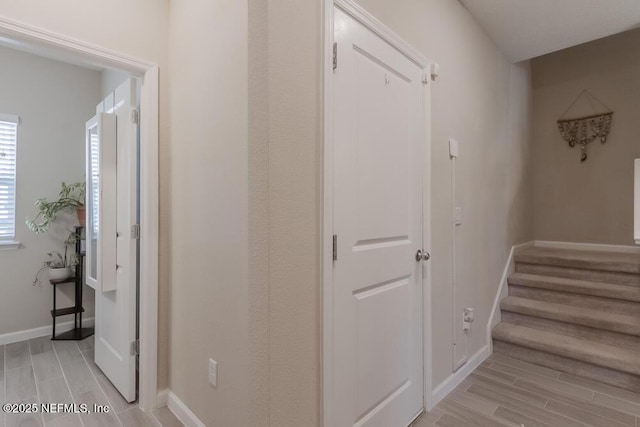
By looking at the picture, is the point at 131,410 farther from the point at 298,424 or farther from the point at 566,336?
the point at 566,336

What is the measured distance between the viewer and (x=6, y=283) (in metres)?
2.90

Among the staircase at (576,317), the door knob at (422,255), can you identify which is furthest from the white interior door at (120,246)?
the staircase at (576,317)

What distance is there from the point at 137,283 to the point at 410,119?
6.41 ft

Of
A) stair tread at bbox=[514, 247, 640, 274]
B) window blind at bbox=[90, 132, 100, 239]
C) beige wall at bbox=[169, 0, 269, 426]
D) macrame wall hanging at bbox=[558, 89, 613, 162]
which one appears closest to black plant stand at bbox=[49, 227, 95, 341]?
window blind at bbox=[90, 132, 100, 239]

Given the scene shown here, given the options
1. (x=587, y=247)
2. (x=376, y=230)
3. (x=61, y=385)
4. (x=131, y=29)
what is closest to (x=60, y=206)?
(x=61, y=385)

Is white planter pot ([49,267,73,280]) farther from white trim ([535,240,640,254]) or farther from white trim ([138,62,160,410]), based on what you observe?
white trim ([535,240,640,254])

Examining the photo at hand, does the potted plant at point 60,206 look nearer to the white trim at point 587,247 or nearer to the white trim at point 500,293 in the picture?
the white trim at point 500,293

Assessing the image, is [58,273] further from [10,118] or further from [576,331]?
[576,331]

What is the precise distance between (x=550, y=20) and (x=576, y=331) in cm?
256

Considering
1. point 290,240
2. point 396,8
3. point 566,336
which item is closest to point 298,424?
point 290,240

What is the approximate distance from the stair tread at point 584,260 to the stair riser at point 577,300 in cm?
31

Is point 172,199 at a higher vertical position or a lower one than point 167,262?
higher

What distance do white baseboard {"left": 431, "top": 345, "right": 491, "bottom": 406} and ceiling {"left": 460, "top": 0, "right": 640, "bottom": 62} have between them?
2.70 meters

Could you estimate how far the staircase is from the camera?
2.29 m
